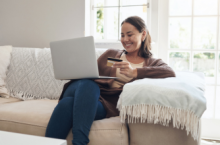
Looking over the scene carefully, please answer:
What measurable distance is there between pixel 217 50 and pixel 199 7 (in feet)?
1.43

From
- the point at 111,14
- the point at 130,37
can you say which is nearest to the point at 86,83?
the point at 130,37

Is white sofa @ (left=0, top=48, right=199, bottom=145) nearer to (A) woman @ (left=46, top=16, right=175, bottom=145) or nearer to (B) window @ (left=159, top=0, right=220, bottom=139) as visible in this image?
(A) woman @ (left=46, top=16, right=175, bottom=145)

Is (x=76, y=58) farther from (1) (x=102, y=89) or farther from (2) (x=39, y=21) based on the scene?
(2) (x=39, y=21)

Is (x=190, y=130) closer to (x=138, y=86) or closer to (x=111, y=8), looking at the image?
(x=138, y=86)

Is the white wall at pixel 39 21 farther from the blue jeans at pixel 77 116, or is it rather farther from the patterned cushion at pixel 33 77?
the blue jeans at pixel 77 116

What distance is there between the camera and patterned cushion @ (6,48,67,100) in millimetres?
1873

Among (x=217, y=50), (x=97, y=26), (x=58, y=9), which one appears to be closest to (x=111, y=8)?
(x=97, y=26)

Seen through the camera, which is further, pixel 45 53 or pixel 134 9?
pixel 134 9

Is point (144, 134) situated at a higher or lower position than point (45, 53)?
lower

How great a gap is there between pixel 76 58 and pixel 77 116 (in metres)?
0.34

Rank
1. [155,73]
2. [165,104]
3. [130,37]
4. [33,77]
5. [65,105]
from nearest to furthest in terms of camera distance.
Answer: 1. [165,104]
2. [65,105]
3. [155,73]
4. [130,37]
5. [33,77]

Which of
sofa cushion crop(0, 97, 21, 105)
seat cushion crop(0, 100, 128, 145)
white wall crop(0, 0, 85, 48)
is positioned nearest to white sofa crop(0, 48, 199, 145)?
seat cushion crop(0, 100, 128, 145)

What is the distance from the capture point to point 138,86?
3.75 ft

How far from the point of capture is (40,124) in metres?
1.28
